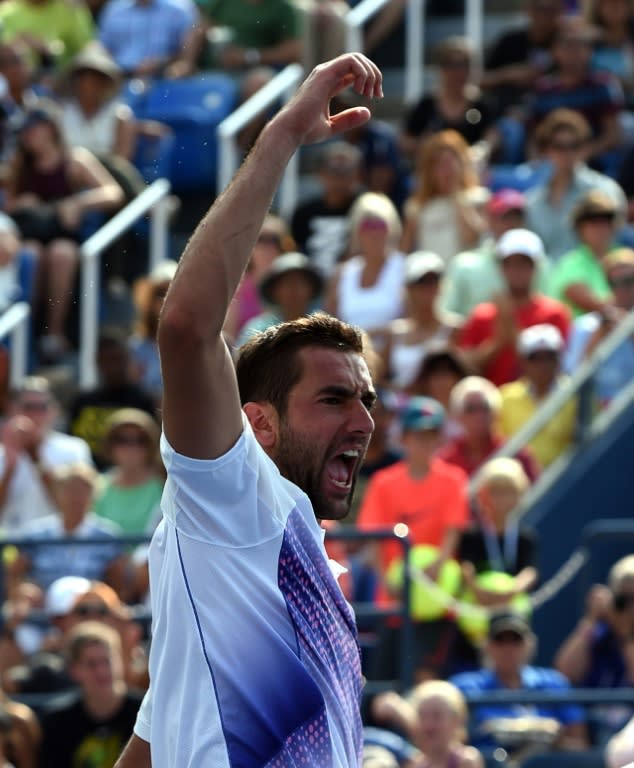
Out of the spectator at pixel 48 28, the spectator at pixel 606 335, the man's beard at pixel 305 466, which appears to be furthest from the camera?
the spectator at pixel 48 28

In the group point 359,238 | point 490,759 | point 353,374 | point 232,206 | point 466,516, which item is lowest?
point 490,759

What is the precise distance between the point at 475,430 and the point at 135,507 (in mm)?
1633

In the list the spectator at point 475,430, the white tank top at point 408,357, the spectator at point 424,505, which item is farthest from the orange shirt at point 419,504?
the white tank top at point 408,357

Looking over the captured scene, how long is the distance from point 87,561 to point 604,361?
262cm

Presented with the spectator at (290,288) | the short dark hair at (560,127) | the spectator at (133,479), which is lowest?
the spectator at (133,479)

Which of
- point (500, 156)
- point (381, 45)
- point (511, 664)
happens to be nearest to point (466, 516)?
point (511, 664)

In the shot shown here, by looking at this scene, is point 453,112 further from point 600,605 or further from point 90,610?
point 90,610

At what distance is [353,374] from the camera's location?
351cm

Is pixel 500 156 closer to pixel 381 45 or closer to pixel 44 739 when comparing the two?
pixel 381 45

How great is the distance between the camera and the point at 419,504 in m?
9.36

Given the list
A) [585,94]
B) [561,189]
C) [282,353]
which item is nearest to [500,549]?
[561,189]

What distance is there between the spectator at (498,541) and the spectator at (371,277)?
5.05 feet

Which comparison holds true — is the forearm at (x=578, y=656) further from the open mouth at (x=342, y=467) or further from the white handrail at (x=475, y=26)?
the open mouth at (x=342, y=467)

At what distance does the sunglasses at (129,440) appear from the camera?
10070mm
